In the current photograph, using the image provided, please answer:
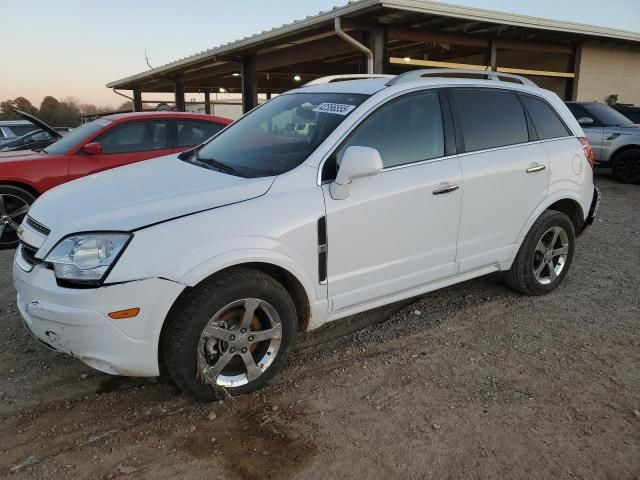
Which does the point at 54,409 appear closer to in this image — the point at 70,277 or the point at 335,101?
the point at 70,277

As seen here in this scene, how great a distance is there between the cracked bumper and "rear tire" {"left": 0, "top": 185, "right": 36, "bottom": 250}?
4.11 metres

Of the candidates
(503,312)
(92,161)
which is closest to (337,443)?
(503,312)

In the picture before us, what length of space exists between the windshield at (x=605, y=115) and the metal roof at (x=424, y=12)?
7.62 ft

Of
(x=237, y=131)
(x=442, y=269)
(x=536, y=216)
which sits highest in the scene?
(x=237, y=131)

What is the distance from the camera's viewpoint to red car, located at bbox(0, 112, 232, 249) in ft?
20.2

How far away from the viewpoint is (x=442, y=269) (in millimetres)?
3627

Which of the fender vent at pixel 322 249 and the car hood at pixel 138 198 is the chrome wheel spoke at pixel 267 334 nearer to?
the fender vent at pixel 322 249

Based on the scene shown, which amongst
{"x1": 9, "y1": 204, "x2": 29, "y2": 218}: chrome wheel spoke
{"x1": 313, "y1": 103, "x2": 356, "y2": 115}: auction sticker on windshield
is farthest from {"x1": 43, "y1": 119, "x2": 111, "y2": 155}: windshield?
{"x1": 313, "y1": 103, "x2": 356, "y2": 115}: auction sticker on windshield

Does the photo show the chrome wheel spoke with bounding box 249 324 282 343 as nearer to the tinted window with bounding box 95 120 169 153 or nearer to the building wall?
the tinted window with bounding box 95 120 169 153

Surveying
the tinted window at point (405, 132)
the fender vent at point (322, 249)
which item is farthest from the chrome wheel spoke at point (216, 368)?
the tinted window at point (405, 132)

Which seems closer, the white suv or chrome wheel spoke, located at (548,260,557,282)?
the white suv

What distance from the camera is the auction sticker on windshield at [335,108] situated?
10.7ft

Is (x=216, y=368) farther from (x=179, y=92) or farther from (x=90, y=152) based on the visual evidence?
(x=179, y=92)

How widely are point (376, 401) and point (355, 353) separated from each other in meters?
0.60
